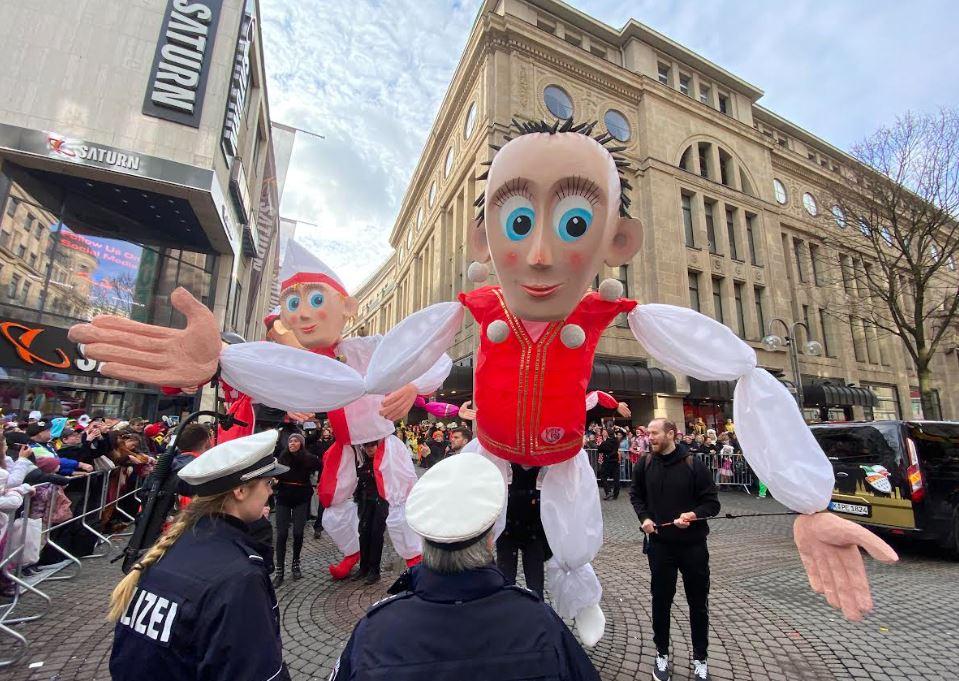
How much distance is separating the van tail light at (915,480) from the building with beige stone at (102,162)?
15.2 m

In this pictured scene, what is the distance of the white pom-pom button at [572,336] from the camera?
2.48 m

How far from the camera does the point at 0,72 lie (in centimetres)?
1137

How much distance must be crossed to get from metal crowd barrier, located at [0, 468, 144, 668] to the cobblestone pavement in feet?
0.36

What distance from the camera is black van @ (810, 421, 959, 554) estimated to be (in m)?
5.62

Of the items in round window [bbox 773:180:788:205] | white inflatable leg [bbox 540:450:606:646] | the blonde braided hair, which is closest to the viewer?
the blonde braided hair

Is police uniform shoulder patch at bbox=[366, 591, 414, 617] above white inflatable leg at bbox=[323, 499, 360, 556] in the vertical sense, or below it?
above

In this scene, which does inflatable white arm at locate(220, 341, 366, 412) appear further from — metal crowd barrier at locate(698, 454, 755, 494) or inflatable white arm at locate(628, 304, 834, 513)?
metal crowd barrier at locate(698, 454, 755, 494)

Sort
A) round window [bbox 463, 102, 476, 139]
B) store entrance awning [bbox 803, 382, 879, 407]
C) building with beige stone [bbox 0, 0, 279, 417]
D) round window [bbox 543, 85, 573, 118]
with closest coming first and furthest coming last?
1. building with beige stone [bbox 0, 0, 279, 417]
2. round window [bbox 543, 85, 573, 118]
3. round window [bbox 463, 102, 476, 139]
4. store entrance awning [bbox 803, 382, 879, 407]

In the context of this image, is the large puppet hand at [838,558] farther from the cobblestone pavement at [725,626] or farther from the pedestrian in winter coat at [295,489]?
the pedestrian in winter coat at [295,489]

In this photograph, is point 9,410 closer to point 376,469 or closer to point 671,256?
point 376,469

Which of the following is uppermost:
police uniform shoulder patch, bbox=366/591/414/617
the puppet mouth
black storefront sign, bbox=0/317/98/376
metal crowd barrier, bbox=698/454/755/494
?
black storefront sign, bbox=0/317/98/376

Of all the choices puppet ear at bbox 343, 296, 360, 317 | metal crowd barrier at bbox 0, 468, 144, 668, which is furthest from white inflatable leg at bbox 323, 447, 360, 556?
metal crowd barrier at bbox 0, 468, 144, 668

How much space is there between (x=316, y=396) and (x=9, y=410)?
1403cm

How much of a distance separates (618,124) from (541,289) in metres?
20.3
